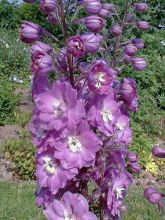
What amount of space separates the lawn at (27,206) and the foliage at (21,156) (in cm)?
54

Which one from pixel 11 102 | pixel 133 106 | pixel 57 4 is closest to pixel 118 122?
pixel 133 106

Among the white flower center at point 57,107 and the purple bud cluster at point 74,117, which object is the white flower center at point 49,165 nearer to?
the purple bud cluster at point 74,117

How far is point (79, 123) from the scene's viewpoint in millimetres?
2072

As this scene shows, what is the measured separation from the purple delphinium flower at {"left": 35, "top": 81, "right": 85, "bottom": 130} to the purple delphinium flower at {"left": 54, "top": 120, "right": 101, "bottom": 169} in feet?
0.12

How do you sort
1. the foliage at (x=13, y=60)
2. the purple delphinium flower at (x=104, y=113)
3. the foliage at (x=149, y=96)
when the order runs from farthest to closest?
1. the foliage at (x=13, y=60)
2. the foliage at (x=149, y=96)
3. the purple delphinium flower at (x=104, y=113)

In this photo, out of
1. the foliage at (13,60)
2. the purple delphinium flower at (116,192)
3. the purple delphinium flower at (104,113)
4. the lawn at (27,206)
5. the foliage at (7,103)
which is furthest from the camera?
the foliage at (13,60)

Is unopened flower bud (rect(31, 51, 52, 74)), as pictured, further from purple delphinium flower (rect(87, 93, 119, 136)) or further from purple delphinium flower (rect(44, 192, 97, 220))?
purple delphinium flower (rect(44, 192, 97, 220))

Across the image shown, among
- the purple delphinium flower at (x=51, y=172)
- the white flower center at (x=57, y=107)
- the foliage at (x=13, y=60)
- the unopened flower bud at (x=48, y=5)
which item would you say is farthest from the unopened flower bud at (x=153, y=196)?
the foliage at (x=13, y=60)

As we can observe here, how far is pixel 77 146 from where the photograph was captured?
2.10 metres

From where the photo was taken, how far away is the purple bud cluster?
6.71 feet

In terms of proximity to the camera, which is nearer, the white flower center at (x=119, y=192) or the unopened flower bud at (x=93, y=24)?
the unopened flower bud at (x=93, y=24)

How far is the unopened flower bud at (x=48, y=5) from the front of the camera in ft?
6.61

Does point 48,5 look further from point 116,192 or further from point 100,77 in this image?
point 116,192

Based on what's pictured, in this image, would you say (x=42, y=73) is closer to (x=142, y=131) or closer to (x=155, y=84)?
(x=142, y=131)
